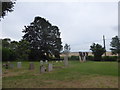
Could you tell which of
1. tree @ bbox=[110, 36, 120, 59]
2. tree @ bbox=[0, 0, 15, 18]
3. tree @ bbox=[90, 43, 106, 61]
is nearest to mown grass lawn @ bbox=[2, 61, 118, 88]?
tree @ bbox=[0, 0, 15, 18]

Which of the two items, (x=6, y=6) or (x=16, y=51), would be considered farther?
(x=16, y=51)

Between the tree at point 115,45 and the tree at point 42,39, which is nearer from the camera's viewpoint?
the tree at point 42,39

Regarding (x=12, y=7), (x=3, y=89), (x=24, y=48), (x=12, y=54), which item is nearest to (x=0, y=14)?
(x=12, y=7)

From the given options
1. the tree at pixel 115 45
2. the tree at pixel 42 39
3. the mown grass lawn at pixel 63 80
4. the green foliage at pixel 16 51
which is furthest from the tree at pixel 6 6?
the tree at pixel 115 45

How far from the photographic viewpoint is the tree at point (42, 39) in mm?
50156

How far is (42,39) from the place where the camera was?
51250 mm

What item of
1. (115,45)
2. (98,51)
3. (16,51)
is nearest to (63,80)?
(16,51)

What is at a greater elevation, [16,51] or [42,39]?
[42,39]

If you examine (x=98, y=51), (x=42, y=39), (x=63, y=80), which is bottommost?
(x=63, y=80)

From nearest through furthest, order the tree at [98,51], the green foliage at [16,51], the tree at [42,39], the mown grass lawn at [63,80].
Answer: the mown grass lawn at [63,80]
the green foliage at [16,51]
the tree at [98,51]
the tree at [42,39]

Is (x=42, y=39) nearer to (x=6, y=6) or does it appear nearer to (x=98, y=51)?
(x=98, y=51)

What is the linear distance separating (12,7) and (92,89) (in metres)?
9.99

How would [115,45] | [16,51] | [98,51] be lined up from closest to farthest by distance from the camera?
[16,51]
[98,51]
[115,45]

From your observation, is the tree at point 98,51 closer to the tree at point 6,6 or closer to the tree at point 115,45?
the tree at point 115,45
